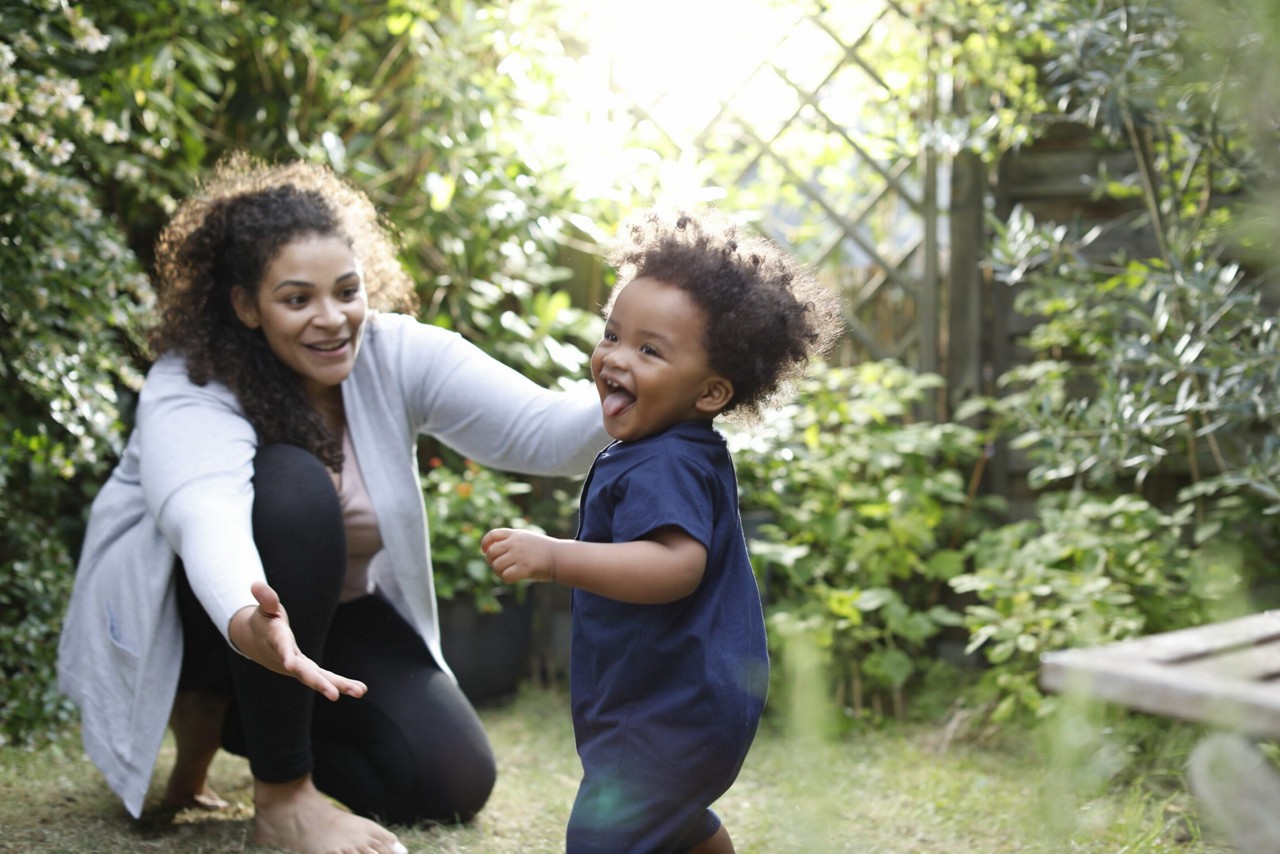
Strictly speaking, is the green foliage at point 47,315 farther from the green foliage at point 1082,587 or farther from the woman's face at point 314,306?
the green foliage at point 1082,587

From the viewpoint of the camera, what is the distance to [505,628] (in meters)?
2.97

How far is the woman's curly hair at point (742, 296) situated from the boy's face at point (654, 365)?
0.02 m

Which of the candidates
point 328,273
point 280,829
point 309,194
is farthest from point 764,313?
point 280,829

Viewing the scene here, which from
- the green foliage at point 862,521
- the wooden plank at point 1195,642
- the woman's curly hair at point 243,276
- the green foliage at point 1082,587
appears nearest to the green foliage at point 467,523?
the green foliage at point 862,521

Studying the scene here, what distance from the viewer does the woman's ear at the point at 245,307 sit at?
74.9 inches

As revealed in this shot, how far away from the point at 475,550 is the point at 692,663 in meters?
1.54

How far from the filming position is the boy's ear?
4.66 ft

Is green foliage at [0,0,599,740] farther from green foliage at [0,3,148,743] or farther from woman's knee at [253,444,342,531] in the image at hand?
woman's knee at [253,444,342,531]

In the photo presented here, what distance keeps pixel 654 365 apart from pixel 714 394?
9 cm

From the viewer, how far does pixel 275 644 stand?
1.36 m

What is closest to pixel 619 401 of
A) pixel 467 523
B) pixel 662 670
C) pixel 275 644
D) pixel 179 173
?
pixel 662 670

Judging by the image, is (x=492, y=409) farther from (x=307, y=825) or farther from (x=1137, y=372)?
(x=1137, y=372)

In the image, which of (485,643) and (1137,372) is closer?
(1137,372)

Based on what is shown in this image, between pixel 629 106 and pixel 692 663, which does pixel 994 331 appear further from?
pixel 692 663
